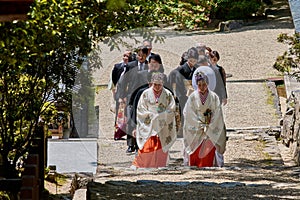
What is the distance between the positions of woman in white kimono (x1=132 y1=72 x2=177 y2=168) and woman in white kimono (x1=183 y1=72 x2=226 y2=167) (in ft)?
0.90

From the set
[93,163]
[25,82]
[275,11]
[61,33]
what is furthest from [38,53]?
[275,11]

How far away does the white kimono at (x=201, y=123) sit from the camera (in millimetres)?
11383

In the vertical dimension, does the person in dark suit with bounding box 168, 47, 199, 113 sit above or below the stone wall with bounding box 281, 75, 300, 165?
above

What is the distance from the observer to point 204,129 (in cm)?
1141

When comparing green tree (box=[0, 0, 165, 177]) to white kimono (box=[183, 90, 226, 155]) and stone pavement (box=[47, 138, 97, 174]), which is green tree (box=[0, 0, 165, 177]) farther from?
stone pavement (box=[47, 138, 97, 174])

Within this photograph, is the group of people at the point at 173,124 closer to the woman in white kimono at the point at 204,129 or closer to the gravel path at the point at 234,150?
the woman in white kimono at the point at 204,129

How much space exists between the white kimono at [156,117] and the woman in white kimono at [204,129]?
24 centimetres

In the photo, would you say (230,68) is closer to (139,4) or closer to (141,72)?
(141,72)

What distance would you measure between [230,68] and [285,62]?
32.6 ft

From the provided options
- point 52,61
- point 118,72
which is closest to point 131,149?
point 118,72

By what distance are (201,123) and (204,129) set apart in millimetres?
94

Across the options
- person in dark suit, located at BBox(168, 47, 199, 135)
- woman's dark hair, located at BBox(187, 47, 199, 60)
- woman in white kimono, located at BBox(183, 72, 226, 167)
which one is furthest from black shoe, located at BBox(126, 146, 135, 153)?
woman's dark hair, located at BBox(187, 47, 199, 60)

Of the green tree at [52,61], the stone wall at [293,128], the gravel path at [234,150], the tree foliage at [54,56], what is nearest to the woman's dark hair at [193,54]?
the gravel path at [234,150]

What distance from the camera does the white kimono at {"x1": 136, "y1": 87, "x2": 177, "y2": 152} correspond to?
37.4 ft
